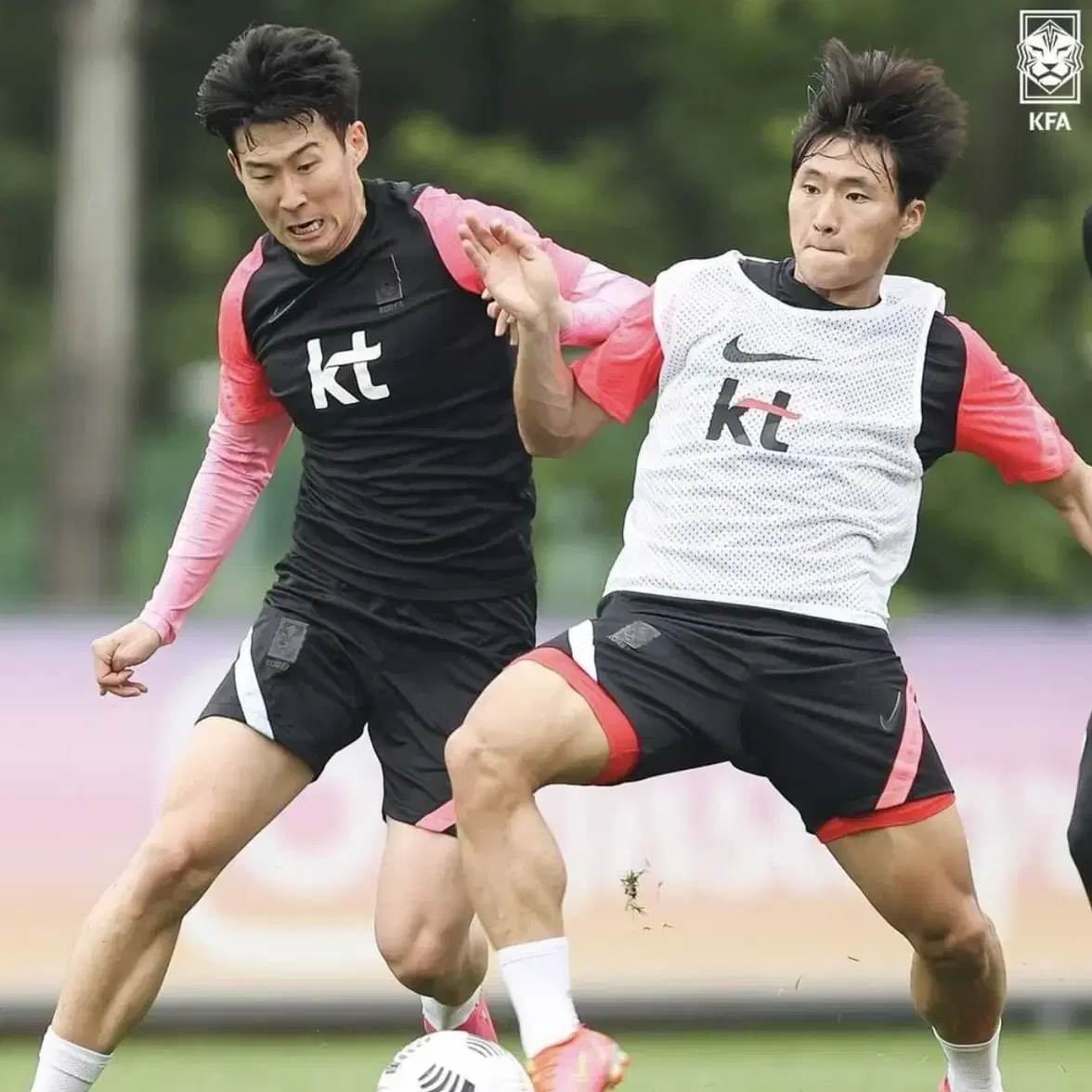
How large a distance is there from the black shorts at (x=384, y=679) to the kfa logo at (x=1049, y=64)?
24.1 ft

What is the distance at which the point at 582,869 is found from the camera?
801cm

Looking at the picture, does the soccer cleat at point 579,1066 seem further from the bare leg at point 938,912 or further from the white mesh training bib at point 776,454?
the white mesh training bib at point 776,454

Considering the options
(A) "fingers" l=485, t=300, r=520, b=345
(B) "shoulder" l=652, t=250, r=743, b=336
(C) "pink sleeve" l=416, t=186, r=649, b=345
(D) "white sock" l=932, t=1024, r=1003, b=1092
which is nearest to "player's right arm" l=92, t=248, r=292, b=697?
(C) "pink sleeve" l=416, t=186, r=649, b=345

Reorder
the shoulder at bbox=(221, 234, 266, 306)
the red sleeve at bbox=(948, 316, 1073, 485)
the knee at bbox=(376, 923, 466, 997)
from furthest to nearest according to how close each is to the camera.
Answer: the shoulder at bbox=(221, 234, 266, 306) < the knee at bbox=(376, 923, 466, 997) < the red sleeve at bbox=(948, 316, 1073, 485)

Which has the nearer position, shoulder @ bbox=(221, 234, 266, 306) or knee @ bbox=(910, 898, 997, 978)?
knee @ bbox=(910, 898, 997, 978)

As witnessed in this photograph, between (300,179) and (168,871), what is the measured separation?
1.48m

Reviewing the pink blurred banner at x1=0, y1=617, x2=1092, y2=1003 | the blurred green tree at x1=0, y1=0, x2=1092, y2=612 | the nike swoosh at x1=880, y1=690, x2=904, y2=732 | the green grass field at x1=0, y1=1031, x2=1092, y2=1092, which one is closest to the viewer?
the nike swoosh at x1=880, y1=690, x2=904, y2=732

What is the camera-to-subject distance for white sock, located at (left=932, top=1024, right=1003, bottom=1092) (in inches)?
206

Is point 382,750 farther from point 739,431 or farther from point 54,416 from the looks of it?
point 54,416

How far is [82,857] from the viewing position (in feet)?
25.9

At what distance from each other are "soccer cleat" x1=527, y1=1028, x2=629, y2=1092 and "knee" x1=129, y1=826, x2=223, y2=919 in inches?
41.5

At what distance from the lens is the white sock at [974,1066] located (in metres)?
5.24

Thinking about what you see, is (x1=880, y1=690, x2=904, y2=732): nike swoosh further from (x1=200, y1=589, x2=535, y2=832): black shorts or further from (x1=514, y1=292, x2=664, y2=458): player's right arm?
(x1=200, y1=589, x2=535, y2=832): black shorts

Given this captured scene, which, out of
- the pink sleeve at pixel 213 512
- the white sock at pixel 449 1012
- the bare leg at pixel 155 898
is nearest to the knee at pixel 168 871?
the bare leg at pixel 155 898
